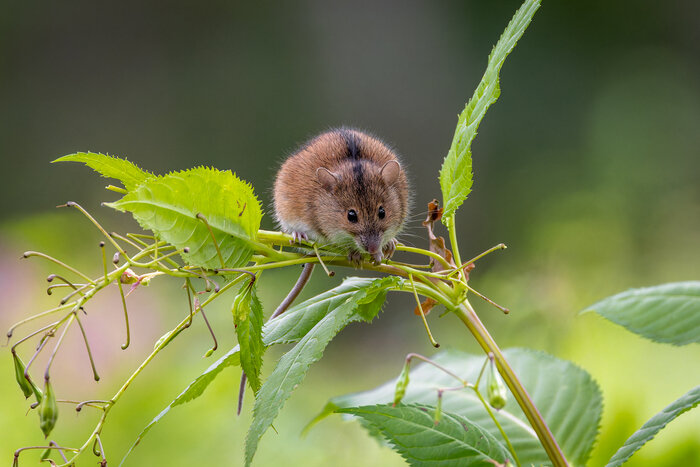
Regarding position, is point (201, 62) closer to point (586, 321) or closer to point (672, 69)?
point (672, 69)

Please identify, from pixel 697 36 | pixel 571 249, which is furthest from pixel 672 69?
pixel 571 249

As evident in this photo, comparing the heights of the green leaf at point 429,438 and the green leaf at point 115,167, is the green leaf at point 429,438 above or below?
below

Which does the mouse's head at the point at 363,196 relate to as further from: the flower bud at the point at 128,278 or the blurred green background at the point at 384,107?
the flower bud at the point at 128,278

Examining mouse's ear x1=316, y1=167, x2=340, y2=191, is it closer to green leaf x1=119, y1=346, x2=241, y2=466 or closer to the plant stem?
green leaf x1=119, y1=346, x2=241, y2=466

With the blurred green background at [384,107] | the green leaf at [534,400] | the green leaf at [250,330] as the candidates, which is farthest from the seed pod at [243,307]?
the blurred green background at [384,107]

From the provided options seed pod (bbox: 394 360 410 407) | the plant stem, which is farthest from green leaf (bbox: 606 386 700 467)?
seed pod (bbox: 394 360 410 407)

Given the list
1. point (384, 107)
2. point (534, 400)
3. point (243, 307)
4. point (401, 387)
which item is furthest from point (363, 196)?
point (384, 107)
